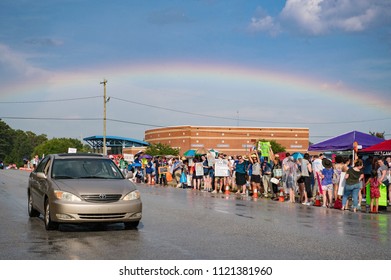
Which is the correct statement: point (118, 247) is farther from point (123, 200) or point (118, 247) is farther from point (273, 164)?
point (273, 164)

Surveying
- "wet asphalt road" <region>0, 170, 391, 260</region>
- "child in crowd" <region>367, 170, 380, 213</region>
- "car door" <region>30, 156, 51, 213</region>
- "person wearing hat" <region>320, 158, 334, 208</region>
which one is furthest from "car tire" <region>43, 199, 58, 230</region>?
"person wearing hat" <region>320, 158, 334, 208</region>

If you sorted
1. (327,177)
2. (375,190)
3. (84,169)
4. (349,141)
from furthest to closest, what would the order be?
(349,141)
(327,177)
(375,190)
(84,169)

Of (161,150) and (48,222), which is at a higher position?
(161,150)

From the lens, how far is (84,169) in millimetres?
12906

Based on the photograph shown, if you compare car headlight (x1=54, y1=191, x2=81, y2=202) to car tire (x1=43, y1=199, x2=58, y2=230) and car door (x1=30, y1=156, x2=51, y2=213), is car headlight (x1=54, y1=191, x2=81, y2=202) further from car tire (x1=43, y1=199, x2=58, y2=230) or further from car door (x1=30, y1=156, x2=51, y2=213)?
car door (x1=30, y1=156, x2=51, y2=213)

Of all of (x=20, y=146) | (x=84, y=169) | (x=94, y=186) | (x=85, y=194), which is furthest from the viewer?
(x=20, y=146)

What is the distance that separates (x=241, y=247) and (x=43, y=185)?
513 centimetres

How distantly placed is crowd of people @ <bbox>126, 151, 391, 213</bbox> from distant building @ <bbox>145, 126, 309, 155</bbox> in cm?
9960

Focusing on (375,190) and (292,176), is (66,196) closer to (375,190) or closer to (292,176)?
(375,190)

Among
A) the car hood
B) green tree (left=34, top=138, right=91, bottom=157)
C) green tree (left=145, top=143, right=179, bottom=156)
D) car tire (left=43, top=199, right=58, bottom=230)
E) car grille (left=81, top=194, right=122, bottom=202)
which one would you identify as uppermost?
green tree (left=34, top=138, right=91, bottom=157)

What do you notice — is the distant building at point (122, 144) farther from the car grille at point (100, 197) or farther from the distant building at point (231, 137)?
the car grille at point (100, 197)

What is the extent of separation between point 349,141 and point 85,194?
1632cm

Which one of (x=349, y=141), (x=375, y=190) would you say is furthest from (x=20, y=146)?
(x=375, y=190)

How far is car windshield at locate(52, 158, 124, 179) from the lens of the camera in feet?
41.4
